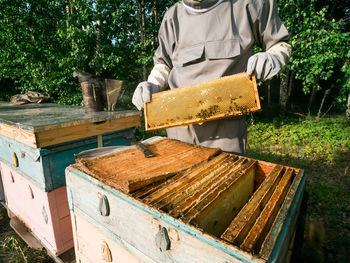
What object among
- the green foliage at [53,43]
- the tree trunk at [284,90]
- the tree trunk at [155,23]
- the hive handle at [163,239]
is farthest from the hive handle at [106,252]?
the tree trunk at [284,90]

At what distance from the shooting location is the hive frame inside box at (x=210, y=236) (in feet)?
1.90

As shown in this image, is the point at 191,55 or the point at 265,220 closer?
the point at 265,220

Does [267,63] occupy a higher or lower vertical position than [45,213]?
higher

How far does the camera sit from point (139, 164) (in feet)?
3.71

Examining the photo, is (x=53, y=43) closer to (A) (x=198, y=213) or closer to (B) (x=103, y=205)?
(B) (x=103, y=205)

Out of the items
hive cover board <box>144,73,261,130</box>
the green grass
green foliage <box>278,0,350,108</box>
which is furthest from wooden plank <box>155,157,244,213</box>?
green foliage <box>278,0,350,108</box>

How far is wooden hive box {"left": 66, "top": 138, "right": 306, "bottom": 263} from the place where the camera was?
2.08 feet

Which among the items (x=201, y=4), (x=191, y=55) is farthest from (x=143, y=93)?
(x=201, y=4)

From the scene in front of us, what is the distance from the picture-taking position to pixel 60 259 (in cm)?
184

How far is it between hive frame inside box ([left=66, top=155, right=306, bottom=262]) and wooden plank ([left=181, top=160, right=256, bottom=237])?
0.06 m

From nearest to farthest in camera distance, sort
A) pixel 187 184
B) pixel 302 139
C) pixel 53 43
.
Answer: pixel 187 184
pixel 53 43
pixel 302 139

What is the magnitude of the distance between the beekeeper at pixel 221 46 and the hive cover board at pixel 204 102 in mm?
103

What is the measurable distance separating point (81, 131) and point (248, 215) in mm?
1594

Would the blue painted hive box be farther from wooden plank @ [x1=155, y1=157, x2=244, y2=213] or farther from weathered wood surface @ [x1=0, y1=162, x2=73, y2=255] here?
wooden plank @ [x1=155, y1=157, x2=244, y2=213]
